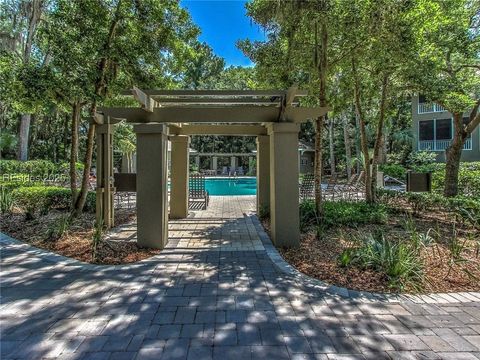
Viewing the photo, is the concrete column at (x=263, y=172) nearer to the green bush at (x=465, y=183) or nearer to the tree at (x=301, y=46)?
the tree at (x=301, y=46)

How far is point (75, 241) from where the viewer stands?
569cm

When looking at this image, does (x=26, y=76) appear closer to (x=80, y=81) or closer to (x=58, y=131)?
(x=80, y=81)

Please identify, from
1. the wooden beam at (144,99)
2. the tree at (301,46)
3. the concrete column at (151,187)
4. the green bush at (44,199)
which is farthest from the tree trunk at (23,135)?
the concrete column at (151,187)

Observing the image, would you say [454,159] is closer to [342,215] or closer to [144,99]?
[342,215]

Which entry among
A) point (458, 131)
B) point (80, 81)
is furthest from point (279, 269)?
point (458, 131)

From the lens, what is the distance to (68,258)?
4875 mm

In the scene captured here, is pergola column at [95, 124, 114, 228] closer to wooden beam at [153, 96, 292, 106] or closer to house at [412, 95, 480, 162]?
wooden beam at [153, 96, 292, 106]

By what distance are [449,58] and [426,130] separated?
14038mm

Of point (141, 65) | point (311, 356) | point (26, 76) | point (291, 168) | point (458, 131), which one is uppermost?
point (141, 65)

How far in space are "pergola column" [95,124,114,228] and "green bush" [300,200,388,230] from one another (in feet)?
14.0

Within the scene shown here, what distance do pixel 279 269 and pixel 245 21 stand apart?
643cm

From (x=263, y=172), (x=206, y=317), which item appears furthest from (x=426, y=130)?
(x=206, y=317)

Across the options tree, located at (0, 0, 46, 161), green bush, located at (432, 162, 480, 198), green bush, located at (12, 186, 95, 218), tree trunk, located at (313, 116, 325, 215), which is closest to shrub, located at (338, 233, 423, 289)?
tree trunk, located at (313, 116, 325, 215)

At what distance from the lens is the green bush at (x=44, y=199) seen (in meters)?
8.43
